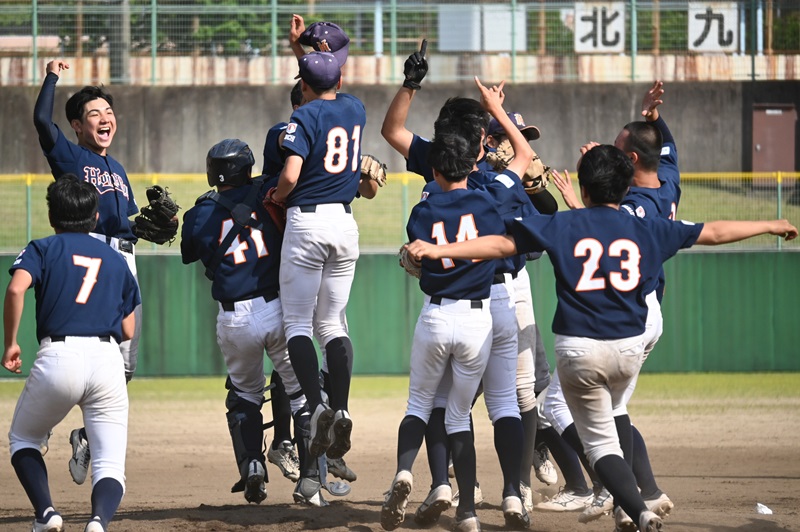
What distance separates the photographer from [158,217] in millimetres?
6785

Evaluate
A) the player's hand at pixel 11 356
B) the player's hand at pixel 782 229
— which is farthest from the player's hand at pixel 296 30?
the player's hand at pixel 782 229

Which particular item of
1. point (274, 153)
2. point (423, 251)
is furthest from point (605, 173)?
point (274, 153)

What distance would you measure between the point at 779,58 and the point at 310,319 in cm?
1724

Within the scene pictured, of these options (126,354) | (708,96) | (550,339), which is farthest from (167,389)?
(708,96)

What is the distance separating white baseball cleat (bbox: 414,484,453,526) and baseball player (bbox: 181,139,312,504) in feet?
3.89

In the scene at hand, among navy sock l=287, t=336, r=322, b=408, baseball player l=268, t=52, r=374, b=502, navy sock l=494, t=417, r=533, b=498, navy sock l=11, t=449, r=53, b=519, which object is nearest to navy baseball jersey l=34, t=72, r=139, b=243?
baseball player l=268, t=52, r=374, b=502

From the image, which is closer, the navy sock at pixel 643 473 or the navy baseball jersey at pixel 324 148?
the navy sock at pixel 643 473

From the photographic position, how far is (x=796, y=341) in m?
13.4

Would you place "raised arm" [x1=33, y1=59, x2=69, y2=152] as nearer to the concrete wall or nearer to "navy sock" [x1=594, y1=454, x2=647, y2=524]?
"navy sock" [x1=594, y1=454, x2=647, y2=524]

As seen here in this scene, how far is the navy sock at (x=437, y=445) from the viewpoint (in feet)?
19.5

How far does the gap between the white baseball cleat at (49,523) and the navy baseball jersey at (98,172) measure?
6.89ft

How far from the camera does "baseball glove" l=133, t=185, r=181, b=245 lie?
22.1 feet

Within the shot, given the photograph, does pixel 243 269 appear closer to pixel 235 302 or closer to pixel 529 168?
pixel 235 302

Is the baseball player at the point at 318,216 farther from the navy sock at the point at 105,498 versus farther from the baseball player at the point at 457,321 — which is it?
the navy sock at the point at 105,498
